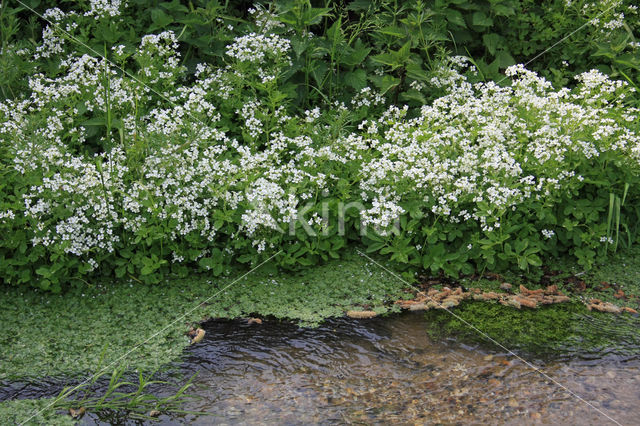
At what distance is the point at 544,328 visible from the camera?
3703 millimetres

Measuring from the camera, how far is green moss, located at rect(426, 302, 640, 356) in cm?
351

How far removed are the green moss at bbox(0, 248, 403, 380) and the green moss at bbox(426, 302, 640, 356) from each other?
0.44 metres

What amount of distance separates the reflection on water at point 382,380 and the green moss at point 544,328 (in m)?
0.12

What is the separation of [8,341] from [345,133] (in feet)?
9.25

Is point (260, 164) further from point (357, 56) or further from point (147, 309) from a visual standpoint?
point (357, 56)

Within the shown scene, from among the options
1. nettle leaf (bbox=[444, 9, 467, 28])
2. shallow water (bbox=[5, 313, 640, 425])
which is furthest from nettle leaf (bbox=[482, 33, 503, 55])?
shallow water (bbox=[5, 313, 640, 425])

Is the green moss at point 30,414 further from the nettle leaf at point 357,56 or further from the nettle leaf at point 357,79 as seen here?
the nettle leaf at point 357,56

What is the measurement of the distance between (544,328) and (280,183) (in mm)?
1864

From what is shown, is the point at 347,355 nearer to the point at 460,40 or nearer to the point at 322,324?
the point at 322,324

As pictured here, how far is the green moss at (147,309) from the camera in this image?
11.1 ft

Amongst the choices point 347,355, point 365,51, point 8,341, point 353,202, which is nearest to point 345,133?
point 365,51

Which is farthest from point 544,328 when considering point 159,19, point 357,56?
point 159,19

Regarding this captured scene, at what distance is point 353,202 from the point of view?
422cm

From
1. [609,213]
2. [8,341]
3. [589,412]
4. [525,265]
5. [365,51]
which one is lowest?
[589,412]
